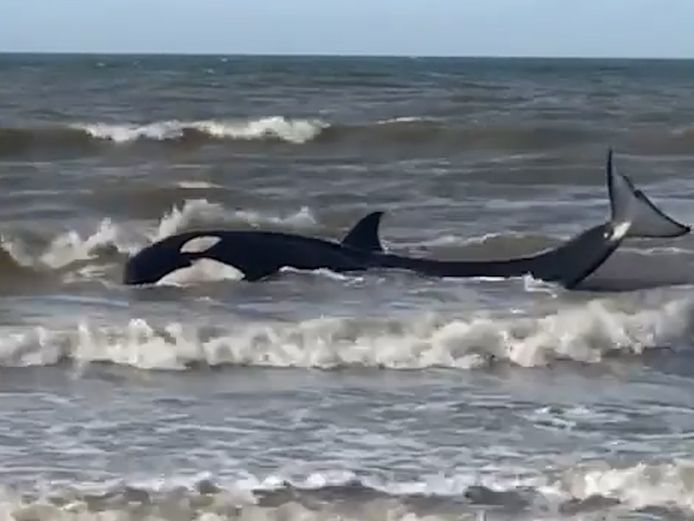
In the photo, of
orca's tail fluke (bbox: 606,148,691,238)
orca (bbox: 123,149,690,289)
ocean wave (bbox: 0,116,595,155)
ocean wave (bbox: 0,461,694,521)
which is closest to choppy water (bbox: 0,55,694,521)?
ocean wave (bbox: 0,461,694,521)

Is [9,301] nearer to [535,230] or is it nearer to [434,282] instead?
[434,282]

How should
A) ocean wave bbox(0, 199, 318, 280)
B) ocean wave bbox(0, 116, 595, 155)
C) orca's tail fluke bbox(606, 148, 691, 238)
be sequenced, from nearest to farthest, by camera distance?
orca's tail fluke bbox(606, 148, 691, 238) → ocean wave bbox(0, 199, 318, 280) → ocean wave bbox(0, 116, 595, 155)

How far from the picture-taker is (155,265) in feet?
34.0

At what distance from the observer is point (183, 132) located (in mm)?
23125

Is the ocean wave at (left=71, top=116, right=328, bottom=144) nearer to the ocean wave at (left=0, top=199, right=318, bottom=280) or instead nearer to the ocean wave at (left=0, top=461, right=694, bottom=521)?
the ocean wave at (left=0, top=199, right=318, bottom=280)

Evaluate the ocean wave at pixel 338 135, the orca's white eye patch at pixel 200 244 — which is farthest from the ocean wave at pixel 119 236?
the ocean wave at pixel 338 135

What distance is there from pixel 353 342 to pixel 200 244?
2778 mm

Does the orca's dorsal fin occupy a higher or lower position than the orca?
higher

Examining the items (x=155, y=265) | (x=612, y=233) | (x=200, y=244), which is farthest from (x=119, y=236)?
(x=612, y=233)

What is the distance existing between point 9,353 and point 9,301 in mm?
2026

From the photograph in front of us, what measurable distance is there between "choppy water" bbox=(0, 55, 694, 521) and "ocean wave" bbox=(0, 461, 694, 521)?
0.01 metres

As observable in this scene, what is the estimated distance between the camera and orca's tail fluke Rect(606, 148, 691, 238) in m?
9.26

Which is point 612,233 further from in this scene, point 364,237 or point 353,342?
point 353,342

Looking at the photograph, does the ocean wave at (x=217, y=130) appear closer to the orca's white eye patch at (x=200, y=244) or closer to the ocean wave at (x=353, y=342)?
the orca's white eye patch at (x=200, y=244)
